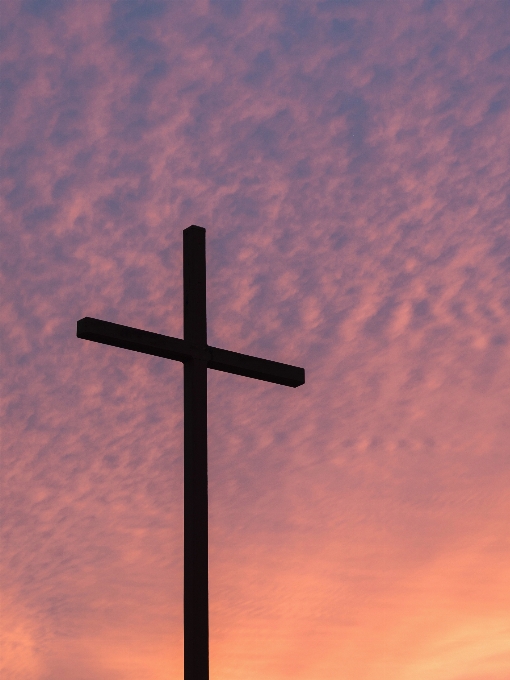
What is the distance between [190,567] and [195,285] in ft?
9.31

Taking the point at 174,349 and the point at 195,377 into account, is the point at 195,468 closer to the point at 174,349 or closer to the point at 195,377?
the point at 195,377

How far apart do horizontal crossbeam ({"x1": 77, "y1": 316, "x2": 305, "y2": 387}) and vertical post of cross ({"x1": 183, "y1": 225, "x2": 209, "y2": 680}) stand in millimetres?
105

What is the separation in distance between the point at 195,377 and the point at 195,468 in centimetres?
91

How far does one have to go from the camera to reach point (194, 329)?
32.9ft

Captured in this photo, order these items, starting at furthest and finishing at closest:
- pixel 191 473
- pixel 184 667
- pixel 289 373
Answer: pixel 289 373
pixel 191 473
pixel 184 667

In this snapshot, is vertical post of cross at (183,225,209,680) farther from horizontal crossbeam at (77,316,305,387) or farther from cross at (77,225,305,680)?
horizontal crossbeam at (77,316,305,387)

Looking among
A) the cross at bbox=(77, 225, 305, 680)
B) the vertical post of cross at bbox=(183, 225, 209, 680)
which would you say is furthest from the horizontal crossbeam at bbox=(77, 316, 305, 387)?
the vertical post of cross at bbox=(183, 225, 209, 680)

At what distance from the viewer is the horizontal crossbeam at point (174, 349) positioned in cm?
948

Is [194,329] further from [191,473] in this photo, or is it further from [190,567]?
[190,567]

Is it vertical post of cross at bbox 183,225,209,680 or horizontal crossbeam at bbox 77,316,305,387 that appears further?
horizontal crossbeam at bbox 77,316,305,387

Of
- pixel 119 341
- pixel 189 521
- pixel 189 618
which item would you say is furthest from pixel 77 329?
pixel 189 618

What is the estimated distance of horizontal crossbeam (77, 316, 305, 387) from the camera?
9477 millimetres

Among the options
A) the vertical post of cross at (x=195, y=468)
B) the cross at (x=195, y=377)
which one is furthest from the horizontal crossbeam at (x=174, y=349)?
the vertical post of cross at (x=195, y=468)

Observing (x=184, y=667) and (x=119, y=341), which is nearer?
(x=184, y=667)
